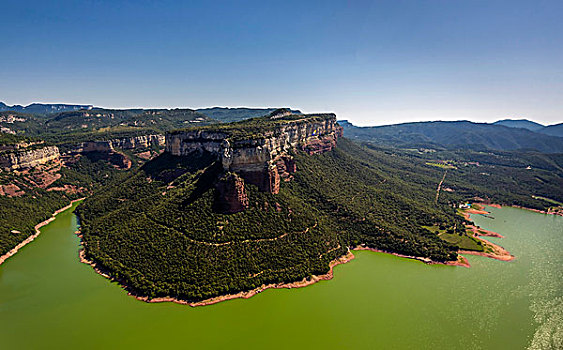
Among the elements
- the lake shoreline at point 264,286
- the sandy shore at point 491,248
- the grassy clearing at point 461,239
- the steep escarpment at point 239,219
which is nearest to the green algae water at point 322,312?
the lake shoreline at point 264,286

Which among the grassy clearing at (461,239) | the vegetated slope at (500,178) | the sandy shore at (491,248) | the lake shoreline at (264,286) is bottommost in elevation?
the lake shoreline at (264,286)

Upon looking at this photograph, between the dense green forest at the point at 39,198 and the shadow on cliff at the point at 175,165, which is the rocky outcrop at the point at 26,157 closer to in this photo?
the dense green forest at the point at 39,198

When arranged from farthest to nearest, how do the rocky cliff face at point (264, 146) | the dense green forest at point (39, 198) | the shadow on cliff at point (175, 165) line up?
the shadow on cliff at point (175, 165)
the dense green forest at point (39, 198)
the rocky cliff face at point (264, 146)

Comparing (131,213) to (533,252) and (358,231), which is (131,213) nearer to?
(358,231)

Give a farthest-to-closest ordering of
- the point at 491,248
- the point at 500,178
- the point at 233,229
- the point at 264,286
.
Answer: the point at 500,178 < the point at 491,248 < the point at 233,229 < the point at 264,286

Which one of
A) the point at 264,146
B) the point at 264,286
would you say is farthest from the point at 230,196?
the point at 264,286

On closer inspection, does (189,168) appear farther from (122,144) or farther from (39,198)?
(122,144)

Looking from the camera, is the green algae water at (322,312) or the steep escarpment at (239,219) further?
the steep escarpment at (239,219)
